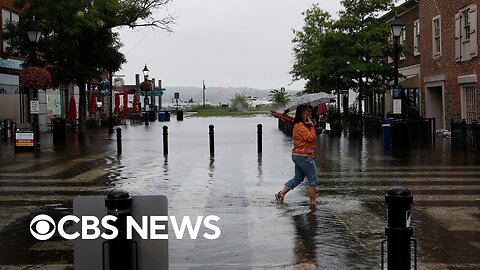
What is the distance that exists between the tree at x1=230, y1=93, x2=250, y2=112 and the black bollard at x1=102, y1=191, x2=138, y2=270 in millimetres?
88680

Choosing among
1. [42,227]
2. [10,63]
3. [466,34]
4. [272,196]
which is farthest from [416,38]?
[42,227]

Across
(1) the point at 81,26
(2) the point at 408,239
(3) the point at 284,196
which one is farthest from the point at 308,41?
(2) the point at 408,239

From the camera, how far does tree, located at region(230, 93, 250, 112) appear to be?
93562mm

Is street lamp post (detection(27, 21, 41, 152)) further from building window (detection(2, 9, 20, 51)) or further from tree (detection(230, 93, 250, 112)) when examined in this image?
tree (detection(230, 93, 250, 112))

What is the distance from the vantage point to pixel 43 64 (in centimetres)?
3111

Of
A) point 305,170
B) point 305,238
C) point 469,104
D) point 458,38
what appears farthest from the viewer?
point 458,38

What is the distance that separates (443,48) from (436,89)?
311 cm

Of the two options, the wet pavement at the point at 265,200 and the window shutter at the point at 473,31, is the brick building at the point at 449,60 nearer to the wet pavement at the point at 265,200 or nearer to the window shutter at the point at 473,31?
the window shutter at the point at 473,31

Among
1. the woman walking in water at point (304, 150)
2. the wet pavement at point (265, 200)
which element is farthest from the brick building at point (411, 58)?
the woman walking in water at point (304, 150)

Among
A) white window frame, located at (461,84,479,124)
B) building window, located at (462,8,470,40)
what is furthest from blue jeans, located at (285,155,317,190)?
building window, located at (462,8,470,40)

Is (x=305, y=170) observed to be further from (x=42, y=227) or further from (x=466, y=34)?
(x=466, y=34)

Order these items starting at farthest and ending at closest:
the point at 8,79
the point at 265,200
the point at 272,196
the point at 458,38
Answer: the point at 8,79 < the point at 458,38 < the point at 272,196 < the point at 265,200

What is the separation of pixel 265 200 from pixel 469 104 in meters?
17.4

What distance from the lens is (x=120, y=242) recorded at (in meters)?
4.22
